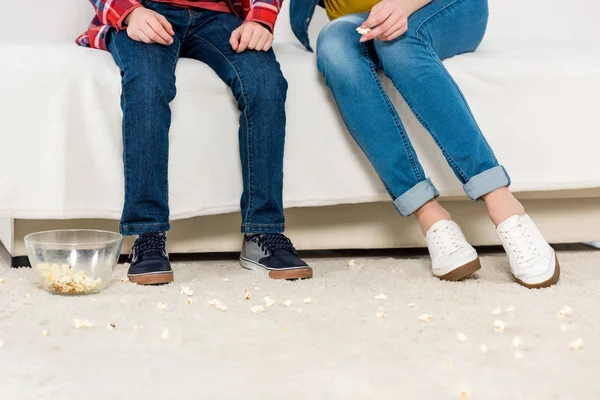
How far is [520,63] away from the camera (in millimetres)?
1575

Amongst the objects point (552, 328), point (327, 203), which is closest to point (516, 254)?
point (552, 328)

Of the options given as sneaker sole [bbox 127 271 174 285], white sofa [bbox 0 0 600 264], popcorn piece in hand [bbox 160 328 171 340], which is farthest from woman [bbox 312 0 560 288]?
popcorn piece in hand [bbox 160 328 171 340]

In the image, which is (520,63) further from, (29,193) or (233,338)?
(29,193)

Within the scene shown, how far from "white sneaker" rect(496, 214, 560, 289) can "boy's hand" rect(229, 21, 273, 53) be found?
0.56 meters

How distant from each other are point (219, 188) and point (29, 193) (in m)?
0.35

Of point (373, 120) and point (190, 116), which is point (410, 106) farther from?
point (190, 116)

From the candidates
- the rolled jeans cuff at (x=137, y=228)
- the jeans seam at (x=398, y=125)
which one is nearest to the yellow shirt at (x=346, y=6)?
the jeans seam at (x=398, y=125)

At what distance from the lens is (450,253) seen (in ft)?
4.43

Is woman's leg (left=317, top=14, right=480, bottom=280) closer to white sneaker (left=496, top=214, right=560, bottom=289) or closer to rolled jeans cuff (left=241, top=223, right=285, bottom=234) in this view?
white sneaker (left=496, top=214, right=560, bottom=289)

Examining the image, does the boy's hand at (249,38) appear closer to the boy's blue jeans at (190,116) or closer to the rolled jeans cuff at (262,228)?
the boy's blue jeans at (190,116)

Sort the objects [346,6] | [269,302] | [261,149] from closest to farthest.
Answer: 1. [269,302]
2. [261,149]
3. [346,6]

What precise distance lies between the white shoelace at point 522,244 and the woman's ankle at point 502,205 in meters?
0.03

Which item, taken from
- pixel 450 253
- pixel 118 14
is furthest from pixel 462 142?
pixel 118 14

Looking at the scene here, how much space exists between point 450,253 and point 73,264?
25.5 inches
